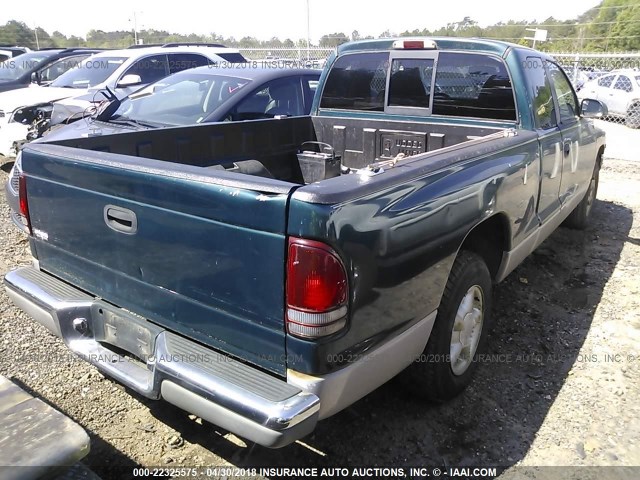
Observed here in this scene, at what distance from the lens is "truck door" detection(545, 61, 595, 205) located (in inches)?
170

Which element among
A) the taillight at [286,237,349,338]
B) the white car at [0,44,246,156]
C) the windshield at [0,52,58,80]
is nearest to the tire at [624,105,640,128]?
the white car at [0,44,246,156]

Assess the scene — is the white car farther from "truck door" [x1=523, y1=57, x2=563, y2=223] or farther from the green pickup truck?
"truck door" [x1=523, y1=57, x2=563, y2=223]

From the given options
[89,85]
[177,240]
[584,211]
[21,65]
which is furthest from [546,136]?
[21,65]

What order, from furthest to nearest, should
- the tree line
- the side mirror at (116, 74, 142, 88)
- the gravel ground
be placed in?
the tree line → the side mirror at (116, 74, 142, 88) → the gravel ground

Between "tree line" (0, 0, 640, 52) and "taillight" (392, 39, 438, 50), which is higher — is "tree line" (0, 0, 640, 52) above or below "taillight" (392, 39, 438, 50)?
above

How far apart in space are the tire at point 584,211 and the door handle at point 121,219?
4.94 meters

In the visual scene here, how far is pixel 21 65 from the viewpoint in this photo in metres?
12.2

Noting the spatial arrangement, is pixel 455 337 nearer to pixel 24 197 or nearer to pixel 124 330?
pixel 124 330

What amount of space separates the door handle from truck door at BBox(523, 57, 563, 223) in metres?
2.70

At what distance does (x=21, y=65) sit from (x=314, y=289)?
42.1 ft

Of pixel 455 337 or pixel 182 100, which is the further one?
pixel 182 100

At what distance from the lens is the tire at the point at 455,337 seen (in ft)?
9.10

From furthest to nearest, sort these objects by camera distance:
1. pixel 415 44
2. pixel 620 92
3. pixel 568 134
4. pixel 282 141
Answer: pixel 620 92, pixel 282 141, pixel 568 134, pixel 415 44

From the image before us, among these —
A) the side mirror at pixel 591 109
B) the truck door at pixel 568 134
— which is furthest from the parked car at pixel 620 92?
the truck door at pixel 568 134
